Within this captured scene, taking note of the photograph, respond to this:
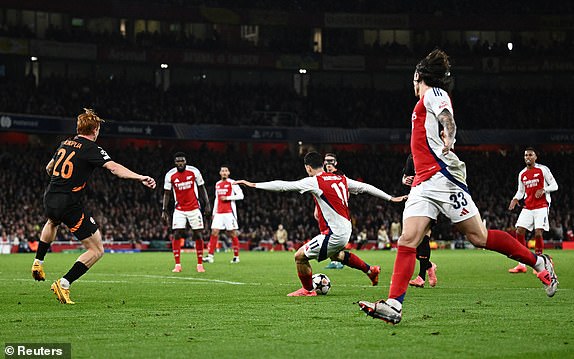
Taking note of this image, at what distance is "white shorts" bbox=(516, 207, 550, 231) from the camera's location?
762 inches

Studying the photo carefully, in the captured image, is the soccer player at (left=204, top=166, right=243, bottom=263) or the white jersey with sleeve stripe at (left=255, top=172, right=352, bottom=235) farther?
the soccer player at (left=204, top=166, right=243, bottom=263)

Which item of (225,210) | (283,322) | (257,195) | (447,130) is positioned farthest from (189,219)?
(257,195)

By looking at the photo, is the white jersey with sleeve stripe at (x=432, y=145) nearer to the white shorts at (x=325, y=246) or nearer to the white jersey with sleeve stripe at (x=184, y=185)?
the white shorts at (x=325, y=246)

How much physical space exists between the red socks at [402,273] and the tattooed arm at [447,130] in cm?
103

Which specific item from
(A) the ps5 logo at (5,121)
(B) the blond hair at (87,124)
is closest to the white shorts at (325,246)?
(B) the blond hair at (87,124)

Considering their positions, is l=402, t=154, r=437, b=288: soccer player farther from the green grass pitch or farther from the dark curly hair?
A: the dark curly hair

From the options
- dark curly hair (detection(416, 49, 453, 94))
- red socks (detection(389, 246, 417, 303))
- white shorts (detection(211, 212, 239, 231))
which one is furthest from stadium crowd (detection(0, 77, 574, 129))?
red socks (detection(389, 246, 417, 303))

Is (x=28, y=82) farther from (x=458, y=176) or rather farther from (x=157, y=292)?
(x=458, y=176)

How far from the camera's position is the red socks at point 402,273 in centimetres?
846

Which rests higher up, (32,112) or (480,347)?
(32,112)

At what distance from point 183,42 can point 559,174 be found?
24.4 meters

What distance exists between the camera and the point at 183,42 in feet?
183

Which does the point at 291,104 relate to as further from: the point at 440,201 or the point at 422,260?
the point at 440,201

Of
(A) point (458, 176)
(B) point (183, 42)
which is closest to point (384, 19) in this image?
(B) point (183, 42)
